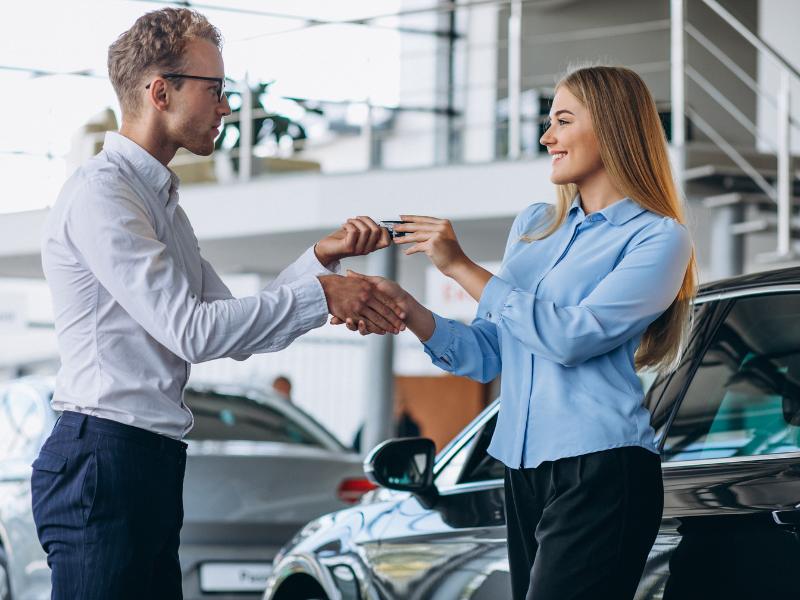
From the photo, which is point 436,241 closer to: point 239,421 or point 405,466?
point 405,466

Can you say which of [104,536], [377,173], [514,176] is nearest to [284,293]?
[104,536]

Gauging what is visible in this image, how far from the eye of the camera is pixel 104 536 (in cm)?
257

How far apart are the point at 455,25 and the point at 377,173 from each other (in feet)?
24.1

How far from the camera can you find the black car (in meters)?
2.54

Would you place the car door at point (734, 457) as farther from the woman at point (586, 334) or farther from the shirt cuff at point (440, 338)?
the shirt cuff at point (440, 338)

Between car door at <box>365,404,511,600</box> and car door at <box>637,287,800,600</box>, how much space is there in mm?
455

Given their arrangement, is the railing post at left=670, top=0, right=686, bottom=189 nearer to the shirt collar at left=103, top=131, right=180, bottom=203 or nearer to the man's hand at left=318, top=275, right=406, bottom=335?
the man's hand at left=318, top=275, right=406, bottom=335

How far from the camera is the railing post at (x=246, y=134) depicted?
37.4ft

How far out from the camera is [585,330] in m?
2.45

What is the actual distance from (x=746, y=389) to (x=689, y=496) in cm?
61

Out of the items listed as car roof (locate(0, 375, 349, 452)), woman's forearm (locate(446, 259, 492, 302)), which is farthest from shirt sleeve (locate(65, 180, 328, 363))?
car roof (locate(0, 375, 349, 452))

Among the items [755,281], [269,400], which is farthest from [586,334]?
[269,400]

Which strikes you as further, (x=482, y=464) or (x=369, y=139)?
(x=369, y=139)

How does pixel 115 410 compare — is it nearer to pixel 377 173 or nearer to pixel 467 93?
pixel 377 173
